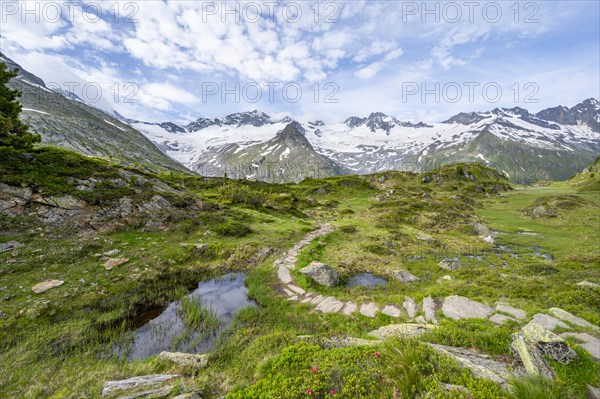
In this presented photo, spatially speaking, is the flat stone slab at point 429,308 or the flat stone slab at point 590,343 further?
the flat stone slab at point 429,308

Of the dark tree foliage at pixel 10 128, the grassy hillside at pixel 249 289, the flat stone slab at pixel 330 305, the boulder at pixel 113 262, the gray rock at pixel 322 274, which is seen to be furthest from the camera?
the dark tree foliage at pixel 10 128

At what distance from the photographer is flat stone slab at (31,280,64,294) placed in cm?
1304

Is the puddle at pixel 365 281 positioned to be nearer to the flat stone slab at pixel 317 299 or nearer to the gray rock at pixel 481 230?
the flat stone slab at pixel 317 299

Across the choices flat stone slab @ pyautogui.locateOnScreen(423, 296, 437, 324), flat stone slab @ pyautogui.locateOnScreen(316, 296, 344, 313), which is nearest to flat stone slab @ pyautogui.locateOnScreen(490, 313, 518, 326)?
flat stone slab @ pyautogui.locateOnScreen(423, 296, 437, 324)

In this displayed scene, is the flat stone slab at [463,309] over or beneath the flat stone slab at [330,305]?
over

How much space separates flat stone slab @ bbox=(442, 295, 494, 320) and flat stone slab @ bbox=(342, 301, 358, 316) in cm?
449

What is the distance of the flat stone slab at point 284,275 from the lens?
1794 cm

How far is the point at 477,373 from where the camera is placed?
5895mm

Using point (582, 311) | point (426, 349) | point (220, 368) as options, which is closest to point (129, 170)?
point (220, 368)

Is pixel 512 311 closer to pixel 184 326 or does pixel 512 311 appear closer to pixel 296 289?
pixel 296 289

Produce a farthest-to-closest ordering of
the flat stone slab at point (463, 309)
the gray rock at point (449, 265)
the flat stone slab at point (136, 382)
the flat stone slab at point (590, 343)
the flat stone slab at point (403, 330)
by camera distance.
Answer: the gray rock at point (449, 265), the flat stone slab at point (463, 309), the flat stone slab at point (403, 330), the flat stone slab at point (590, 343), the flat stone slab at point (136, 382)

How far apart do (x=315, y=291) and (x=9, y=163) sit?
28.2 m

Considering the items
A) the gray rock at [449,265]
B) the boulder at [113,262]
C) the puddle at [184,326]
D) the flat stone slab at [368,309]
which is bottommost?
the puddle at [184,326]

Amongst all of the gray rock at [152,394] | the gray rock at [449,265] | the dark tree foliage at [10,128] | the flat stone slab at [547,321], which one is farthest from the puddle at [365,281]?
the dark tree foliage at [10,128]
